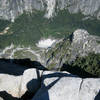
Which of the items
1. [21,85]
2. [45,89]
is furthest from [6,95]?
[45,89]

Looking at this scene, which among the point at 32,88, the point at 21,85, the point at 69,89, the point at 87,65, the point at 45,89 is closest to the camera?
the point at 69,89

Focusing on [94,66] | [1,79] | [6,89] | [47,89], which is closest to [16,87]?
[6,89]

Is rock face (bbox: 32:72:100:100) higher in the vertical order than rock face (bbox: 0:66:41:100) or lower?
higher

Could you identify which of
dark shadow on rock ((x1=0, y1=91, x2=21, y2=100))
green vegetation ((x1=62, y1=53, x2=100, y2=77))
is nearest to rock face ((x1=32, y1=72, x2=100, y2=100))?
dark shadow on rock ((x1=0, y1=91, x2=21, y2=100))

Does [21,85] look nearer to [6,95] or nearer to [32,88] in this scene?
[32,88]

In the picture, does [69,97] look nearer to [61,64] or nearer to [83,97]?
[83,97]

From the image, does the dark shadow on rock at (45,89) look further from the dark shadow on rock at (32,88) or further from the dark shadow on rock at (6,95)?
the dark shadow on rock at (6,95)

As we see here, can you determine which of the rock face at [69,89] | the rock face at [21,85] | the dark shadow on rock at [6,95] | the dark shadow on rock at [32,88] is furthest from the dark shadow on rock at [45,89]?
the dark shadow on rock at [6,95]

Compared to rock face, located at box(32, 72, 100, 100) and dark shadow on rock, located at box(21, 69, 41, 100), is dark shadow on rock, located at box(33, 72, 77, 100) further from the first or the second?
dark shadow on rock, located at box(21, 69, 41, 100)
